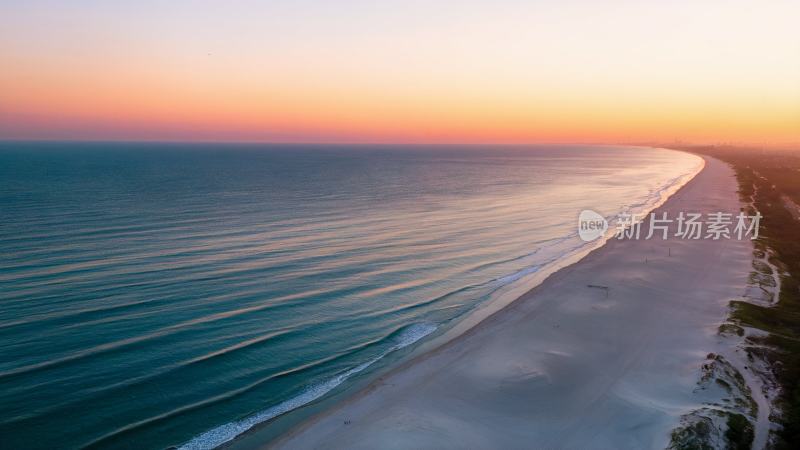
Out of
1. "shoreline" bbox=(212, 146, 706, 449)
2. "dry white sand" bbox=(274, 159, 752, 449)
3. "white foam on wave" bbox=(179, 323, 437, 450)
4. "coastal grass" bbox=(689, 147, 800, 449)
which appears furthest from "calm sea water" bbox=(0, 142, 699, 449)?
"coastal grass" bbox=(689, 147, 800, 449)

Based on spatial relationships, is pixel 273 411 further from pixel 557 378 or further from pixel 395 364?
pixel 557 378

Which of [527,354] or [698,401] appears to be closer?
[698,401]

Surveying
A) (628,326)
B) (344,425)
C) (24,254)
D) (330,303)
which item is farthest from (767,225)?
(24,254)

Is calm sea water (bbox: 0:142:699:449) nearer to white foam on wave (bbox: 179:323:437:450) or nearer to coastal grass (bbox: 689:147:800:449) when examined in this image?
white foam on wave (bbox: 179:323:437:450)

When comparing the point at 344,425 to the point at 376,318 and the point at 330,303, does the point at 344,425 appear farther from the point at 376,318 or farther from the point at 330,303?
the point at 330,303

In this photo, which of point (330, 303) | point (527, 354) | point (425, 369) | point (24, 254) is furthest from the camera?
point (24, 254)

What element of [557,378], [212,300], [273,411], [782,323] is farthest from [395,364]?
[782,323]
